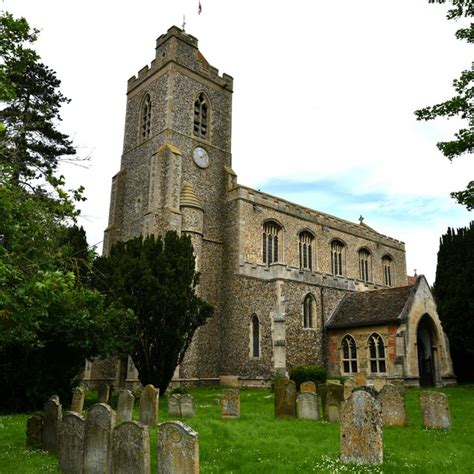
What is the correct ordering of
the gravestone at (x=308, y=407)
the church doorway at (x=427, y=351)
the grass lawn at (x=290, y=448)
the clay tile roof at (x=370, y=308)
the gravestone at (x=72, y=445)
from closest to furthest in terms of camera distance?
the grass lawn at (x=290, y=448)
the gravestone at (x=72, y=445)
the gravestone at (x=308, y=407)
the clay tile roof at (x=370, y=308)
the church doorway at (x=427, y=351)

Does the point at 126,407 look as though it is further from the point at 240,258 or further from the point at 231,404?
the point at 240,258

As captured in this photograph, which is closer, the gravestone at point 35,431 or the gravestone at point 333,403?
the gravestone at point 35,431

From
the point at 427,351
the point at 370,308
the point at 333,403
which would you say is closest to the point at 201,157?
the point at 370,308

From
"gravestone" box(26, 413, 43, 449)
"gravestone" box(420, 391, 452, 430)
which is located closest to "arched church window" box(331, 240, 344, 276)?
"gravestone" box(420, 391, 452, 430)

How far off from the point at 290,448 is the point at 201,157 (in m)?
20.5

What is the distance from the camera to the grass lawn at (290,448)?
6.34 metres

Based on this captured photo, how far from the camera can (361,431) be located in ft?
22.4

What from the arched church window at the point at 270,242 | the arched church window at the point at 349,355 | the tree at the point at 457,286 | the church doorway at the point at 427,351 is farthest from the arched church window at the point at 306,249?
the tree at the point at 457,286

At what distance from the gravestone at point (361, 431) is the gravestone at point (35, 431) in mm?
5091

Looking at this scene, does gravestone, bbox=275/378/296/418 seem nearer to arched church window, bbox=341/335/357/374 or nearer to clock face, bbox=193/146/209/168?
arched church window, bbox=341/335/357/374

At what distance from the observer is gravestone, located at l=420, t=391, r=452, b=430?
929 centimetres

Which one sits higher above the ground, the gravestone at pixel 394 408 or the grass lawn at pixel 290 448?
the gravestone at pixel 394 408

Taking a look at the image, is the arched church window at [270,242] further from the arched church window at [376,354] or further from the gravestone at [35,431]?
the gravestone at [35,431]

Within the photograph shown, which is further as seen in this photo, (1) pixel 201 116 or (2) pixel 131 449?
(1) pixel 201 116
